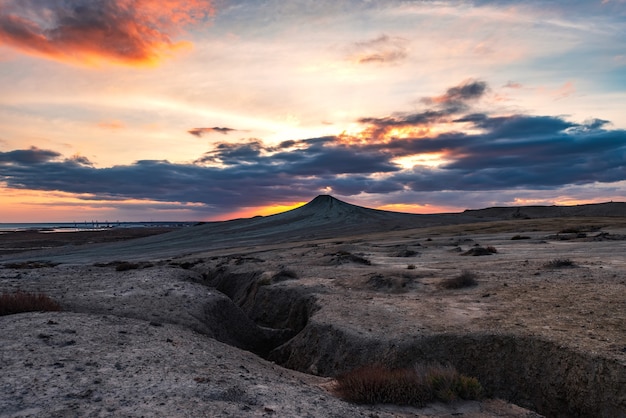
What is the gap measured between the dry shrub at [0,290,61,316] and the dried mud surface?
0.86 meters

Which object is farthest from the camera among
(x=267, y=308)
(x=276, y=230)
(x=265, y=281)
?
(x=276, y=230)

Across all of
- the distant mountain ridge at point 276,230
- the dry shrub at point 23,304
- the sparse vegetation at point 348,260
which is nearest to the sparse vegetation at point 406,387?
the dry shrub at point 23,304

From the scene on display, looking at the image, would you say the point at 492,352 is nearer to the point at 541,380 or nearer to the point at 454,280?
the point at 541,380

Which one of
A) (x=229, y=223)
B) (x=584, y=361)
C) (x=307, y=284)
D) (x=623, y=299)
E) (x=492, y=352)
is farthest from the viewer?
(x=229, y=223)

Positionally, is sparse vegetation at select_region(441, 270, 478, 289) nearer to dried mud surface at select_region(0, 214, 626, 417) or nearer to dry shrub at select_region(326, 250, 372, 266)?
dried mud surface at select_region(0, 214, 626, 417)

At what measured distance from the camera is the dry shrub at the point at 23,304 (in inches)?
436

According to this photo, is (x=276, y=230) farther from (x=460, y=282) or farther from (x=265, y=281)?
(x=460, y=282)

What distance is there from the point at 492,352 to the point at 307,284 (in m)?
10.0

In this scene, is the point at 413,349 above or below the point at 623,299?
below

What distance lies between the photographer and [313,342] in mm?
12344

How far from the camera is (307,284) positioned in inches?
747

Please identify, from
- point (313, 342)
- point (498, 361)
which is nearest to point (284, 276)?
Result: point (313, 342)

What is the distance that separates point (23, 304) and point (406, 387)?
9.69 metres

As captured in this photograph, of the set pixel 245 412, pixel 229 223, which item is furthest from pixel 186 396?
pixel 229 223
